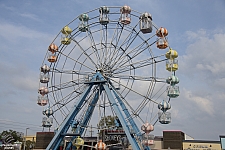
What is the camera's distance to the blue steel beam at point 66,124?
20469mm

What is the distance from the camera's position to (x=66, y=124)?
67.8 ft

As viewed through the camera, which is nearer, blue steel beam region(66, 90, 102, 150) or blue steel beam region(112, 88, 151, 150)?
blue steel beam region(112, 88, 151, 150)

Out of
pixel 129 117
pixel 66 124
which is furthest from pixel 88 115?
pixel 129 117

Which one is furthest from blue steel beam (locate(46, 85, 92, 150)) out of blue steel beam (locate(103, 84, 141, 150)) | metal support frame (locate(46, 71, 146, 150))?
blue steel beam (locate(103, 84, 141, 150))

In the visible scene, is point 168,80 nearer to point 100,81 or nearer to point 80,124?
point 100,81

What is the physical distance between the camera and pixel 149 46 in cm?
2139

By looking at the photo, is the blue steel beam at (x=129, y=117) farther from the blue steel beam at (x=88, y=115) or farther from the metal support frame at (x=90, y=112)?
the blue steel beam at (x=88, y=115)

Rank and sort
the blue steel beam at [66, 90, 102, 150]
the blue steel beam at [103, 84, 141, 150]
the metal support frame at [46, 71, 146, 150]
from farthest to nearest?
the blue steel beam at [66, 90, 102, 150], the metal support frame at [46, 71, 146, 150], the blue steel beam at [103, 84, 141, 150]

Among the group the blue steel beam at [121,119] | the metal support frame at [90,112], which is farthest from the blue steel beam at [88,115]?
the blue steel beam at [121,119]

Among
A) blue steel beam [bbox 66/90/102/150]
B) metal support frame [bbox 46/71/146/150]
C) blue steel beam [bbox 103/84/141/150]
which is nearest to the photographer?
blue steel beam [bbox 103/84/141/150]

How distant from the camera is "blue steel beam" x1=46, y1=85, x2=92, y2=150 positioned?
20469mm

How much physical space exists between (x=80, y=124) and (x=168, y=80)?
6916 mm

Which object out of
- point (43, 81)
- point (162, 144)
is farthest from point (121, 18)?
point (162, 144)

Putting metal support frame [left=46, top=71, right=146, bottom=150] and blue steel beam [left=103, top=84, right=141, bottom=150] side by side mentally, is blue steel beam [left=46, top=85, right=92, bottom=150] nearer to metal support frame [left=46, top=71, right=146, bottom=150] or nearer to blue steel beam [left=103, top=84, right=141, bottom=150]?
metal support frame [left=46, top=71, right=146, bottom=150]
